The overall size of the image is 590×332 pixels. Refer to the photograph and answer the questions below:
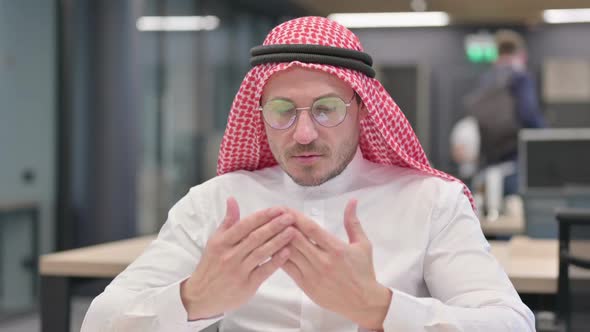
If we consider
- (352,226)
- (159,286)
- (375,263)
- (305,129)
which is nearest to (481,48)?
(375,263)

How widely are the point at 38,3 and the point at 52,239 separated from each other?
184 cm

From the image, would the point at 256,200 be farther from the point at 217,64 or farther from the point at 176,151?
the point at 217,64

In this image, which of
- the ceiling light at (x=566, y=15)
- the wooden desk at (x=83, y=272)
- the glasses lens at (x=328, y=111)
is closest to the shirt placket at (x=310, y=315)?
the glasses lens at (x=328, y=111)

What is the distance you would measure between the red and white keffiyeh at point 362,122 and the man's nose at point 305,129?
12 cm

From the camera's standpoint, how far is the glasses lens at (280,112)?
76.5 inches

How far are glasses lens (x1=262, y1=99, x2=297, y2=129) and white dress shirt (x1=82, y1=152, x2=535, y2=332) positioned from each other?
10.2 inches

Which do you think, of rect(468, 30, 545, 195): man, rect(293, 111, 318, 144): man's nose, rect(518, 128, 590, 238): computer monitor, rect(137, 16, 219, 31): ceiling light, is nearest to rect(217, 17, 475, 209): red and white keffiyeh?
rect(293, 111, 318, 144): man's nose

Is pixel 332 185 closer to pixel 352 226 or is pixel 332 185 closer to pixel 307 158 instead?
pixel 307 158

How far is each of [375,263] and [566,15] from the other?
10832 mm

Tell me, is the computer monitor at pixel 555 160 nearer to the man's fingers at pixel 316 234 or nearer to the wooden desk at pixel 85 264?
the wooden desk at pixel 85 264

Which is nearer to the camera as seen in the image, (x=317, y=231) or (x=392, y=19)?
(x=317, y=231)

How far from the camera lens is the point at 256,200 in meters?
2.18

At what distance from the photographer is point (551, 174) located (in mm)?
4371

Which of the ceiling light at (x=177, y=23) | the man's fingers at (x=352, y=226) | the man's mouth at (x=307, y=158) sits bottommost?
the man's fingers at (x=352, y=226)
